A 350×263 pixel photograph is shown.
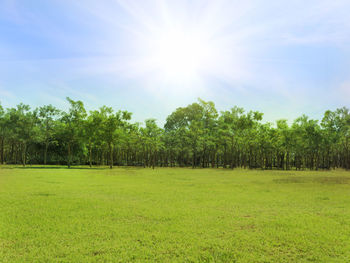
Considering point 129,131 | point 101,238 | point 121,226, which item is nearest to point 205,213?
point 121,226

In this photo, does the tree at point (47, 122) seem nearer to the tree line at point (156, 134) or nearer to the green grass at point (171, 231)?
the tree line at point (156, 134)

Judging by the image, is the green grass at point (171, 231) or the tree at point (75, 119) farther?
the tree at point (75, 119)

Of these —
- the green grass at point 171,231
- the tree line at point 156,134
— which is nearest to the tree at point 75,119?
the tree line at point 156,134

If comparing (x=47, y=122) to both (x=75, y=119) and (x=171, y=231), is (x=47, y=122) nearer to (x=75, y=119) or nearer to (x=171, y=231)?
(x=75, y=119)

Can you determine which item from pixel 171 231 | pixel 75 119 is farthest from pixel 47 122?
pixel 171 231

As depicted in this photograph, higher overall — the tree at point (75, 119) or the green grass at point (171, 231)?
the tree at point (75, 119)

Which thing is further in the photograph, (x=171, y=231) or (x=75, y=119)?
(x=75, y=119)

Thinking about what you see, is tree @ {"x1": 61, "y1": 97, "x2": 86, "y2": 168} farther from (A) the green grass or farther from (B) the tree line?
(A) the green grass

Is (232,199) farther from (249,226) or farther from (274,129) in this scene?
(274,129)

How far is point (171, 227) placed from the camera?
789 cm

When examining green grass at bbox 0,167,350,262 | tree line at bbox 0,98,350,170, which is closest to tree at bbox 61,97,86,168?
tree line at bbox 0,98,350,170

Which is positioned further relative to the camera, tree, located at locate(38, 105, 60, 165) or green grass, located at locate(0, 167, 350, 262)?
tree, located at locate(38, 105, 60, 165)

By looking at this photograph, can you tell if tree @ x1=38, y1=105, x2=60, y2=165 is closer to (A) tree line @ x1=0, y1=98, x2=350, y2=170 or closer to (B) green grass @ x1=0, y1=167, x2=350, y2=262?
(A) tree line @ x1=0, y1=98, x2=350, y2=170

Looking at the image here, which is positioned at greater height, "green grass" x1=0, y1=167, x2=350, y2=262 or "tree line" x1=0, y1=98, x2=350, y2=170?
"tree line" x1=0, y1=98, x2=350, y2=170
